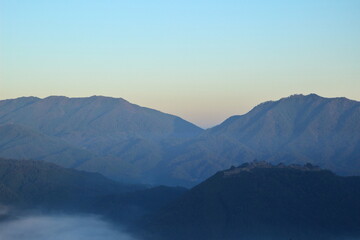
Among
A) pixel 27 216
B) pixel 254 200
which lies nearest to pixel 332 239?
pixel 254 200

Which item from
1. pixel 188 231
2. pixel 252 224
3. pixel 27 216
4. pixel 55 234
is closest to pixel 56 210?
pixel 27 216

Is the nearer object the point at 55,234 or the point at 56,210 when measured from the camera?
the point at 55,234

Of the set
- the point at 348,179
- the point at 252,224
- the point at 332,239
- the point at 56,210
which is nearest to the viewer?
the point at 332,239

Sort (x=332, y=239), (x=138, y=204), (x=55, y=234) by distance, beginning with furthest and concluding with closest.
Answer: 1. (x=138, y=204)
2. (x=55, y=234)
3. (x=332, y=239)

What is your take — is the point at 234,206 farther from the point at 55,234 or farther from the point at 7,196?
the point at 7,196

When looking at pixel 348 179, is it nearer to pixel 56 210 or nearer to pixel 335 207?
pixel 335 207

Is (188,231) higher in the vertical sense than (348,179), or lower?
lower
